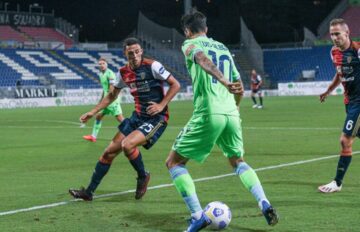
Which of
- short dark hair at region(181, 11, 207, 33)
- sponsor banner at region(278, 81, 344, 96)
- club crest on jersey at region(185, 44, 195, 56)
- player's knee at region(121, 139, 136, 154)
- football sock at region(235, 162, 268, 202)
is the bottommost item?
sponsor banner at region(278, 81, 344, 96)

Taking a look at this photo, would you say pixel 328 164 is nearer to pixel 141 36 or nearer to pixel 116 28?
pixel 141 36

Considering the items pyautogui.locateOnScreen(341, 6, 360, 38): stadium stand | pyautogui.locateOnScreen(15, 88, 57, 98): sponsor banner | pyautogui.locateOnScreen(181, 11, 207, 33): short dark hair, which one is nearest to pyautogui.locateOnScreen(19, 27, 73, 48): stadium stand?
pyautogui.locateOnScreen(15, 88, 57, 98): sponsor banner

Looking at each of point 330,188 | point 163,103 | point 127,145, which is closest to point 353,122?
point 330,188

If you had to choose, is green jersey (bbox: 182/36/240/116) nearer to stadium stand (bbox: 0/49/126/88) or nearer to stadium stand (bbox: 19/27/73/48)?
stadium stand (bbox: 0/49/126/88)

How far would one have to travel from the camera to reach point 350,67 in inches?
380

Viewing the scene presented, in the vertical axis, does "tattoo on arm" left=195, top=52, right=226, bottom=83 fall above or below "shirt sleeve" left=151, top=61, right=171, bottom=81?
above

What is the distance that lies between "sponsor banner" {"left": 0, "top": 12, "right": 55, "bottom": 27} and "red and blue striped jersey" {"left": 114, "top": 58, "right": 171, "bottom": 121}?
177 ft

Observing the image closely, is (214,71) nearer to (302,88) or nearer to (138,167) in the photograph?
(138,167)

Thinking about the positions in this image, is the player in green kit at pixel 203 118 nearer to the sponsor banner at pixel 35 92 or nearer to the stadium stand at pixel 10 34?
the sponsor banner at pixel 35 92

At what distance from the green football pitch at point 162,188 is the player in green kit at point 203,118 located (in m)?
0.55

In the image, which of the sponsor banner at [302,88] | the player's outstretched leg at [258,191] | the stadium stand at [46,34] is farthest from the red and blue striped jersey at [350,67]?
the stadium stand at [46,34]

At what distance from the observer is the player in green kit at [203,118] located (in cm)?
696

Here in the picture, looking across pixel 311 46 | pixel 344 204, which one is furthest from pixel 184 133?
pixel 311 46

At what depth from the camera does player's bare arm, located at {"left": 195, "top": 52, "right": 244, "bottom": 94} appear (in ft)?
21.6
